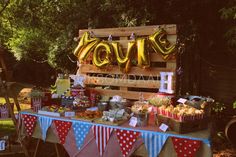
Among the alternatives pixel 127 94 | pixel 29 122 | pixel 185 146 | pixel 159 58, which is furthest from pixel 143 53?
pixel 29 122

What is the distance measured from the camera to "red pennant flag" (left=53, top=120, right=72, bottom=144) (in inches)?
189

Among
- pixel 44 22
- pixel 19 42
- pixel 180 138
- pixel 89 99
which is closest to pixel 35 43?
pixel 19 42

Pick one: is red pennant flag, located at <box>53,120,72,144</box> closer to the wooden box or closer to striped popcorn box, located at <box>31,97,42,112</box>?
striped popcorn box, located at <box>31,97,42,112</box>

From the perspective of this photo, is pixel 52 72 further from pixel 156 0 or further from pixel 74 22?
pixel 156 0

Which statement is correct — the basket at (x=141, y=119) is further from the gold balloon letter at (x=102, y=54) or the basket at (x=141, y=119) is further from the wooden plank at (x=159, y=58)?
the gold balloon letter at (x=102, y=54)

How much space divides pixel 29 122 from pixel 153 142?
2.27 m

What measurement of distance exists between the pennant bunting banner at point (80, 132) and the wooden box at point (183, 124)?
3.67ft

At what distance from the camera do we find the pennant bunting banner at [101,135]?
14.6 feet

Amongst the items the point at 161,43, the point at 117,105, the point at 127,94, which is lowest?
the point at 117,105

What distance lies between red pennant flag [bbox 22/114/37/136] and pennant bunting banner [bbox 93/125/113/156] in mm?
1246

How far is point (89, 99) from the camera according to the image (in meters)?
5.89

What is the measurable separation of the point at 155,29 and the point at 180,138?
2203mm

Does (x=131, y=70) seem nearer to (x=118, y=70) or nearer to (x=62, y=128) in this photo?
(x=118, y=70)

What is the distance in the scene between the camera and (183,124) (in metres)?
3.99
